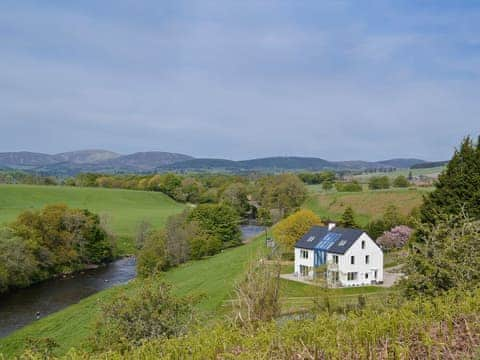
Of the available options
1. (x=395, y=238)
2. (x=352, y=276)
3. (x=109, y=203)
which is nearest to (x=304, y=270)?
(x=352, y=276)

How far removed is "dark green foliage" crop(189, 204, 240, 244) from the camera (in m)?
65.4

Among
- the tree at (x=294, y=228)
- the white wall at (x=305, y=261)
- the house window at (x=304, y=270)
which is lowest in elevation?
the house window at (x=304, y=270)

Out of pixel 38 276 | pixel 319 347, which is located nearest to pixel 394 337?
pixel 319 347

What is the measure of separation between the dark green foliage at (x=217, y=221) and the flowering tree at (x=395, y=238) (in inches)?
898

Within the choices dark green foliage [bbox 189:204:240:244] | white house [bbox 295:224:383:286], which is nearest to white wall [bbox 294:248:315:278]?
white house [bbox 295:224:383:286]

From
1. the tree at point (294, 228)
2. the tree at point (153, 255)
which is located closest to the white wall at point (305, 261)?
the tree at point (294, 228)

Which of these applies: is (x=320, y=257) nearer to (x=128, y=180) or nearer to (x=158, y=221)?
(x=158, y=221)

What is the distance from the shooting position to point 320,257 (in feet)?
124

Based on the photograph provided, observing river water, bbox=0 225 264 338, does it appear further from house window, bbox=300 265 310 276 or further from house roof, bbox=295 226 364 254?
house roof, bbox=295 226 364 254

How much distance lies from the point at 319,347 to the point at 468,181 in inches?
1163

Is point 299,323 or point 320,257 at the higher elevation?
point 299,323

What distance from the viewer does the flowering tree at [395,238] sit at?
161 ft

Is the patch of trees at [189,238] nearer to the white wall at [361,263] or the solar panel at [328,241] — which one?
the solar panel at [328,241]

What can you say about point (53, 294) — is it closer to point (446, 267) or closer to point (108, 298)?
point (108, 298)
